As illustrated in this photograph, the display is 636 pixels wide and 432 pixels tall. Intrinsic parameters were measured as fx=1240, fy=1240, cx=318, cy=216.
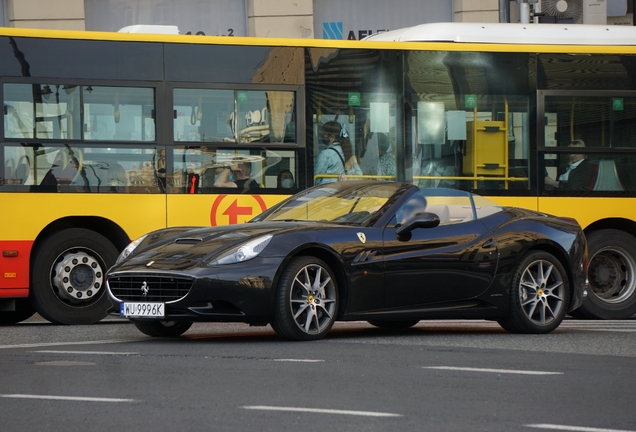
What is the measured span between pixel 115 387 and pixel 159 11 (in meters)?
17.8

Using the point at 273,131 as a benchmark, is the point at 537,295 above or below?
below

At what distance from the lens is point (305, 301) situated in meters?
9.46

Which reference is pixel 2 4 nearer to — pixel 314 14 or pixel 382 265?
pixel 314 14

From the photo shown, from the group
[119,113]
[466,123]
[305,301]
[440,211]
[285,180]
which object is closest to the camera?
[305,301]

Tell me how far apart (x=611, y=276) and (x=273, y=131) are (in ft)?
14.0

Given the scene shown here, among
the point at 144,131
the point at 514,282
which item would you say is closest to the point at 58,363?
the point at 514,282

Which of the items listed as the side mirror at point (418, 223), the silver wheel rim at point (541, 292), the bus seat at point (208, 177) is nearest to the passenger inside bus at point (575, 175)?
the silver wheel rim at point (541, 292)

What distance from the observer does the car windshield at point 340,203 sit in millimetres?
10273

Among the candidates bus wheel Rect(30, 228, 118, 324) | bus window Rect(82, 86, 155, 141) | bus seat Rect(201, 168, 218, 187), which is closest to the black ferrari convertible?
bus seat Rect(201, 168, 218, 187)

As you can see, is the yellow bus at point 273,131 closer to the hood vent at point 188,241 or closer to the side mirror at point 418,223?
the hood vent at point 188,241

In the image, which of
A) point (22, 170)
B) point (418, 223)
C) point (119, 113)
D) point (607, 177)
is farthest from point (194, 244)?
point (607, 177)

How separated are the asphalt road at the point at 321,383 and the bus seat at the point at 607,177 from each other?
402 cm

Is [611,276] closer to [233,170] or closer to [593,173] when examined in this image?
[593,173]

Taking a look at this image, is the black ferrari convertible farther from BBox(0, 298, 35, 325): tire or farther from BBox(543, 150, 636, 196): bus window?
BBox(0, 298, 35, 325): tire
